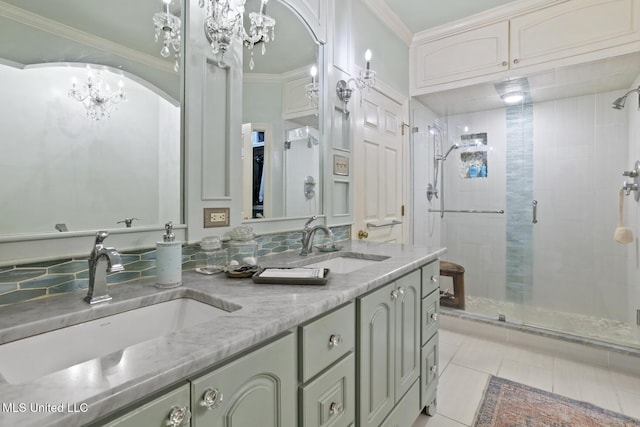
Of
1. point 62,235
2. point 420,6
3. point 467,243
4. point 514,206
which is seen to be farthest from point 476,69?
point 62,235

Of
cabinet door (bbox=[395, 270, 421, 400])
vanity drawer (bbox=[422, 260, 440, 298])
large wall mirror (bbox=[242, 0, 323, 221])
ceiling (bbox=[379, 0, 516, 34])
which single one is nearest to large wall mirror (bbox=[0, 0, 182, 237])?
large wall mirror (bbox=[242, 0, 323, 221])

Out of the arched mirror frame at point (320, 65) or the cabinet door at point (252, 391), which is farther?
the arched mirror frame at point (320, 65)

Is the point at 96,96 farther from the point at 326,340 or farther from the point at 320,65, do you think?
the point at 320,65

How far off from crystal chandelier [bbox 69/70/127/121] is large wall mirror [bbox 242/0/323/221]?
0.53 meters

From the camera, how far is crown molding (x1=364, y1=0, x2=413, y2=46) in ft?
7.95

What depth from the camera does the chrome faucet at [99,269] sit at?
843mm

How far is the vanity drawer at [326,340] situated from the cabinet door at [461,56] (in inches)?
101

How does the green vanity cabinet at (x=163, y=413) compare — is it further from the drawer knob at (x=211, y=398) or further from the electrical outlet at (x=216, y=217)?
the electrical outlet at (x=216, y=217)

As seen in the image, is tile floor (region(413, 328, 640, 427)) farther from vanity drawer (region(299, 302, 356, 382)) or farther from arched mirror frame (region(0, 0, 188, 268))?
arched mirror frame (region(0, 0, 188, 268))

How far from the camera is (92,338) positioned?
2.59ft

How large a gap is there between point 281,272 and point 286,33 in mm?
1312

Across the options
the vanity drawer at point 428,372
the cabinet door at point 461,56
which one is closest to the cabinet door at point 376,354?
the vanity drawer at point 428,372

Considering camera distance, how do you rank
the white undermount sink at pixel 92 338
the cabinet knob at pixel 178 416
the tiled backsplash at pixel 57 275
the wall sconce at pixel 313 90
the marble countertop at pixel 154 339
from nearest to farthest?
the marble countertop at pixel 154 339 → the cabinet knob at pixel 178 416 → the white undermount sink at pixel 92 338 → the tiled backsplash at pixel 57 275 → the wall sconce at pixel 313 90

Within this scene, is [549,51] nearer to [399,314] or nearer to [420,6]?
[420,6]
